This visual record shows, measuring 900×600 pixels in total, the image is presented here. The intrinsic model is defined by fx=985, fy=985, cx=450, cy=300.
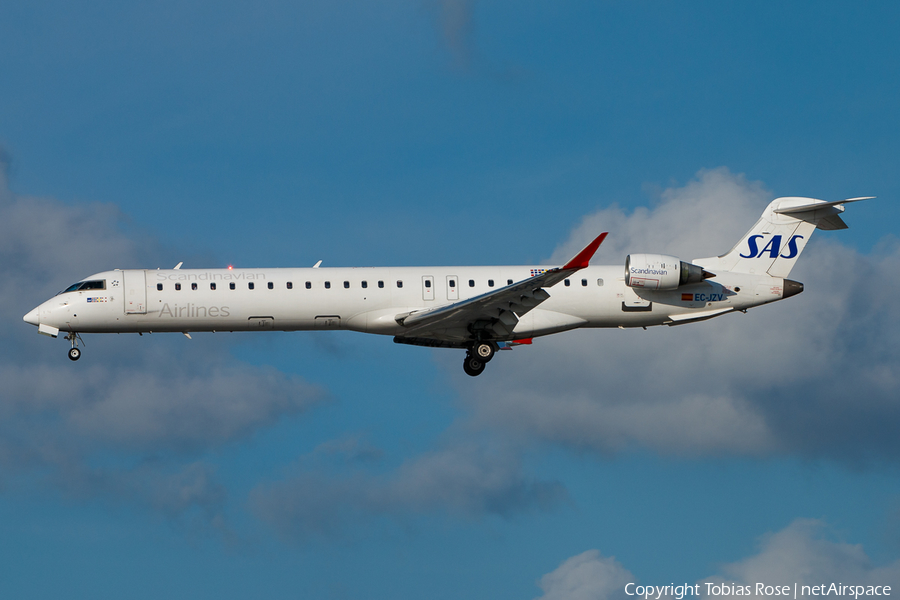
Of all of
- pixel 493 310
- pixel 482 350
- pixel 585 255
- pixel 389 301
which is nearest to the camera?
pixel 585 255

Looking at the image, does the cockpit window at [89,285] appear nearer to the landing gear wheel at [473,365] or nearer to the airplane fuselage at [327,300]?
the airplane fuselage at [327,300]

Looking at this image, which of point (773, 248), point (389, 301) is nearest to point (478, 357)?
point (389, 301)

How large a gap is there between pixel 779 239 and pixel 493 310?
453 inches

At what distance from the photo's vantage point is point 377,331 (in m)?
33.8

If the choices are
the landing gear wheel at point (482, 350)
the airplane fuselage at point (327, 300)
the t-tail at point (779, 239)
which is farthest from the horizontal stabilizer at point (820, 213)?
the landing gear wheel at point (482, 350)

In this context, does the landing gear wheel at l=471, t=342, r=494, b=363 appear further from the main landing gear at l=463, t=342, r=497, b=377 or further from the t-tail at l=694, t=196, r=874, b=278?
the t-tail at l=694, t=196, r=874, b=278

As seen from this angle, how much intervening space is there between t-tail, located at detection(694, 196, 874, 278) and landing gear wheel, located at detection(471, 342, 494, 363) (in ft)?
28.0

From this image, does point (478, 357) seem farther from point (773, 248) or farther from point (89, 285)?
point (89, 285)

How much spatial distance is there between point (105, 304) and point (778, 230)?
78.8 feet

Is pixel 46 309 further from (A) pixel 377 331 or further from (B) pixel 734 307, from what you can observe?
(B) pixel 734 307

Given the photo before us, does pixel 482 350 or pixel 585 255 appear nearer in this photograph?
pixel 585 255

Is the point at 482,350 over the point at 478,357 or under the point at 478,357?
over

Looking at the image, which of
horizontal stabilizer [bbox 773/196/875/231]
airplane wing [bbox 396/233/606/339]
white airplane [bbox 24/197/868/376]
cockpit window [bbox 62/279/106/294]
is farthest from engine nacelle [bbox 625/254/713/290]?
cockpit window [bbox 62/279/106/294]

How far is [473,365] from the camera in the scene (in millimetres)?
34219
